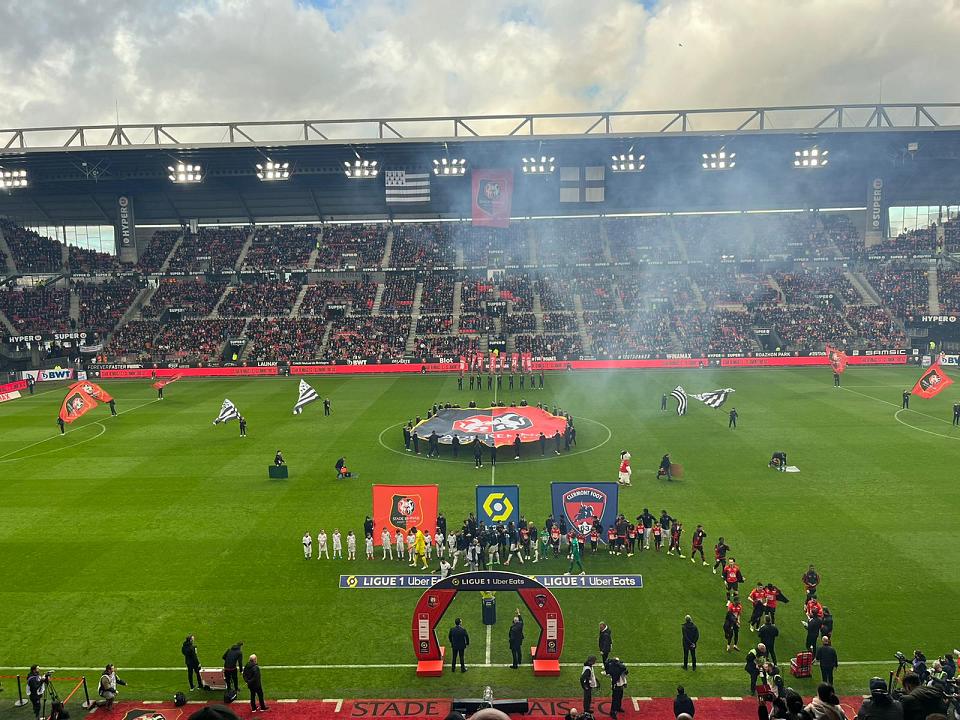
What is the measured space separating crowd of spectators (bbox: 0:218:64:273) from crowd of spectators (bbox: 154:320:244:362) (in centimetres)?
1709

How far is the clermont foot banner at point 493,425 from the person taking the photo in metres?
31.2

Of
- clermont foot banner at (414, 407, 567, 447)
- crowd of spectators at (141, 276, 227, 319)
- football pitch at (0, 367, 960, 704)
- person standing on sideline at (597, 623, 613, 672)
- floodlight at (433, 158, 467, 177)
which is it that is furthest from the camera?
crowd of spectators at (141, 276, 227, 319)

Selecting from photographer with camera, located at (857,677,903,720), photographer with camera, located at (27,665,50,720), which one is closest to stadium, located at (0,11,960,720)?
photographer with camera, located at (27,665,50,720)

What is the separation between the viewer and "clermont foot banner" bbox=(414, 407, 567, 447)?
31156 mm

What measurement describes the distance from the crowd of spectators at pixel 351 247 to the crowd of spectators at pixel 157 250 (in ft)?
54.4

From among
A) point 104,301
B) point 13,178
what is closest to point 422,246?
point 104,301

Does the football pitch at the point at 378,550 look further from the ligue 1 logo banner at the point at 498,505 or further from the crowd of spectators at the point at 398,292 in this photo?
the crowd of spectators at the point at 398,292

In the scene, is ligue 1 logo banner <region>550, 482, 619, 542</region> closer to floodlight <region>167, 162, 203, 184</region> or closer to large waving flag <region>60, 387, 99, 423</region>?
large waving flag <region>60, 387, 99, 423</region>

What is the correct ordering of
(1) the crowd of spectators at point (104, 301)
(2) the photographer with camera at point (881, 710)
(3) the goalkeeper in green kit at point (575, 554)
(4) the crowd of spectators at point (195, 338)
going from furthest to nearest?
1. (1) the crowd of spectators at point (104, 301)
2. (4) the crowd of spectators at point (195, 338)
3. (3) the goalkeeper in green kit at point (575, 554)
4. (2) the photographer with camera at point (881, 710)

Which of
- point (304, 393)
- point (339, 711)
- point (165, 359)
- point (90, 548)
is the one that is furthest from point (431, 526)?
point (165, 359)

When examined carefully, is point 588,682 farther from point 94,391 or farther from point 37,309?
point 37,309

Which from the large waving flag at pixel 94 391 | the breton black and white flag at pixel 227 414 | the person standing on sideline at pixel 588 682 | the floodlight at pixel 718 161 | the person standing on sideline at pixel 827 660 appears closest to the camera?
the person standing on sideline at pixel 588 682

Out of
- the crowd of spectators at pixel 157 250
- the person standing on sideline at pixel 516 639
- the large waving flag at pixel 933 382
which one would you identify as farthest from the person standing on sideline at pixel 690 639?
the crowd of spectators at pixel 157 250

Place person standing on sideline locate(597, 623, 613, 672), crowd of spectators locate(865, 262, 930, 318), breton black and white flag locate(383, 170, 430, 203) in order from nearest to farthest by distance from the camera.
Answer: person standing on sideline locate(597, 623, 613, 672), breton black and white flag locate(383, 170, 430, 203), crowd of spectators locate(865, 262, 930, 318)
